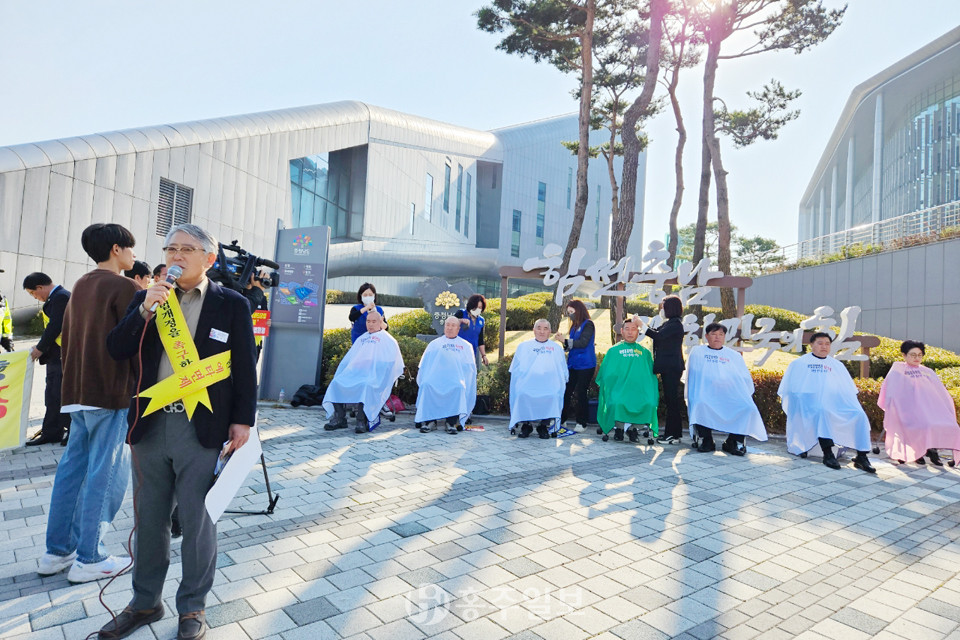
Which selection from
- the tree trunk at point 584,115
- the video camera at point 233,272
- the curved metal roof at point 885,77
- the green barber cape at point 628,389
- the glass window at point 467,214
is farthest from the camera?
the glass window at point 467,214

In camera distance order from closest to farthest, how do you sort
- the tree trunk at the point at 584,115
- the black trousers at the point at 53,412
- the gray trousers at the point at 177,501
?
1. the gray trousers at the point at 177,501
2. the black trousers at the point at 53,412
3. the tree trunk at the point at 584,115

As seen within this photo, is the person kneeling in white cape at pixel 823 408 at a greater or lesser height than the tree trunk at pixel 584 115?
lesser

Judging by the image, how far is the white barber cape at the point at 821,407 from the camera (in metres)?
7.03

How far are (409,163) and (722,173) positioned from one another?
18245mm

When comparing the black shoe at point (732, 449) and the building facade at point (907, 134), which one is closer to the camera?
the black shoe at point (732, 449)

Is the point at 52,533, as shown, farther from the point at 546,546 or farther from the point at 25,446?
the point at 25,446

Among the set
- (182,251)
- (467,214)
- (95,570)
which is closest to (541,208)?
(467,214)

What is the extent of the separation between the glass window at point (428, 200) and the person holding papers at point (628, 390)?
27127 mm

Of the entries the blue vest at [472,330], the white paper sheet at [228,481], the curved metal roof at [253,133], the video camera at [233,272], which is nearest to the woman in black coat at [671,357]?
the blue vest at [472,330]

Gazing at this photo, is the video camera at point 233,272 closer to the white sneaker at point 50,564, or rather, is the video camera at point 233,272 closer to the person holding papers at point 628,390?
the white sneaker at point 50,564

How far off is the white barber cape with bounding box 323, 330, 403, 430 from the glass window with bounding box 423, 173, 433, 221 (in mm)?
26559

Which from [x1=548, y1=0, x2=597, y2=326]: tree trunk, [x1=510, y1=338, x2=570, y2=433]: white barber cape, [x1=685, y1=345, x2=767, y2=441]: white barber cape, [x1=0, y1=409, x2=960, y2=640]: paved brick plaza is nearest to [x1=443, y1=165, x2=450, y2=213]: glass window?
[x1=548, y1=0, x2=597, y2=326]: tree trunk

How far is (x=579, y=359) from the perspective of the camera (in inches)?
341

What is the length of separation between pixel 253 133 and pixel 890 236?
2061cm
